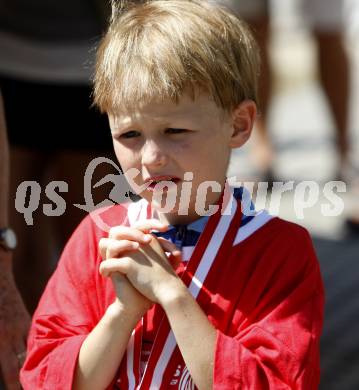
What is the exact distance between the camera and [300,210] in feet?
15.2

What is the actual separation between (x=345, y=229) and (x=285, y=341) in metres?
3.31

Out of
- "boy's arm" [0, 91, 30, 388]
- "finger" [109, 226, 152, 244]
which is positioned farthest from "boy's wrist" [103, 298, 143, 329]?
"boy's arm" [0, 91, 30, 388]

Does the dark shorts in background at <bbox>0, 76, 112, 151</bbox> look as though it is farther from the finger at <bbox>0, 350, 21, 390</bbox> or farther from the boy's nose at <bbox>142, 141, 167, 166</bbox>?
the boy's nose at <bbox>142, 141, 167, 166</bbox>

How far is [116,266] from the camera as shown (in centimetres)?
189

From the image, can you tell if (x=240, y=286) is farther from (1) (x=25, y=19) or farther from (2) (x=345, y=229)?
(2) (x=345, y=229)

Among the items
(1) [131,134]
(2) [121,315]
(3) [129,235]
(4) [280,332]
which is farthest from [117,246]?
(4) [280,332]

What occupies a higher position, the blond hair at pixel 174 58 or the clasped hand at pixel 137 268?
the blond hair at pixel 174 58

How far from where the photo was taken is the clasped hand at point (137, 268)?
1888 mm

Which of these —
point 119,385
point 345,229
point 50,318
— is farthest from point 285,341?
point 345,229

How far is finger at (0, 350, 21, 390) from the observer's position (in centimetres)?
226

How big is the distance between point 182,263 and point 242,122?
0.34 metres

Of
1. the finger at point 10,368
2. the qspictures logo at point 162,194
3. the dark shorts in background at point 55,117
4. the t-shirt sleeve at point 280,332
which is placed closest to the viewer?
the t-shirt sleeve at point 280,332

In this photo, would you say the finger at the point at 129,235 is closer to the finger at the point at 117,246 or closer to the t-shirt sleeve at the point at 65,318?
the finger at the point at 117,246

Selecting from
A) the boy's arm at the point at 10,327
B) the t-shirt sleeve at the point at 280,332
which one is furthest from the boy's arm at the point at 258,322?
the boy's arm at the point at 10,327
